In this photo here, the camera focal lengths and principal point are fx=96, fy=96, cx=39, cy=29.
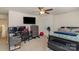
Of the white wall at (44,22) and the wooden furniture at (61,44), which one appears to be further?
the white wall at (44,22)

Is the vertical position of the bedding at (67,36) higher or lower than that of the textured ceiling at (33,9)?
lower

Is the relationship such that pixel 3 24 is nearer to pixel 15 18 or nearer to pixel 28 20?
pixel 15 18

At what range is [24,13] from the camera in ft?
5.71

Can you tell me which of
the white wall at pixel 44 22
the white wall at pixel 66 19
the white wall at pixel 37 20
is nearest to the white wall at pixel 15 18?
the white wall at pixel 37 20

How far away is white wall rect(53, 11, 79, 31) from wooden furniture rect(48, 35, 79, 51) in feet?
0.74

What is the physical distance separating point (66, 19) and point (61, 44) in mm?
465

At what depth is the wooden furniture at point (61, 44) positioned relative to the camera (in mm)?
1636

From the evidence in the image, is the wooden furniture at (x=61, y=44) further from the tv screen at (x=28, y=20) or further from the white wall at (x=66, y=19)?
the tv screen at (x=28, y=20)

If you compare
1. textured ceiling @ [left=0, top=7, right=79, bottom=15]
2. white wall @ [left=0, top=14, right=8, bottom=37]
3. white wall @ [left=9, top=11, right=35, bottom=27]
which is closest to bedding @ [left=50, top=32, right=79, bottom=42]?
textured ceiling @ [left=0, top=7, right=79, bottom=15]

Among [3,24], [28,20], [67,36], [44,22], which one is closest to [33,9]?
[28,20]

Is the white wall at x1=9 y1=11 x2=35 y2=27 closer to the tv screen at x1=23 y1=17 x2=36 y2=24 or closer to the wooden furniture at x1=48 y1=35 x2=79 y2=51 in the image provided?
the tv screen at x1=23 y1=17 x2=36 y2=24

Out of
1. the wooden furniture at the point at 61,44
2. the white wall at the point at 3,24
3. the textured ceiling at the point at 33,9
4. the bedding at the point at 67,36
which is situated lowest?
the wooden furniture at the point at 61,44

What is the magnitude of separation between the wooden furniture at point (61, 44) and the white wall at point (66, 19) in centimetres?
22

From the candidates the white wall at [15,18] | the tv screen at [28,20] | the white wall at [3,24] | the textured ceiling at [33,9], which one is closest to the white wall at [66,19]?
the textured ceiling at [33,9]
